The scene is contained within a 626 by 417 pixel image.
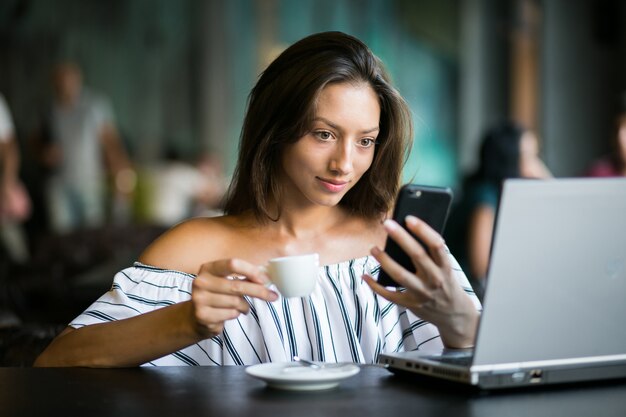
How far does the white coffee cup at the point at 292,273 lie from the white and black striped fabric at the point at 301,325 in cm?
46

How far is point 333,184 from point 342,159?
0.06 meters

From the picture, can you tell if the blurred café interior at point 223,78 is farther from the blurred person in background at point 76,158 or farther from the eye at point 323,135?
the eye at point 323,135

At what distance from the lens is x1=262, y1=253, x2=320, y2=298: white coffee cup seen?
1.36 meters

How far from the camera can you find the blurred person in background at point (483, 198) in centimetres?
411

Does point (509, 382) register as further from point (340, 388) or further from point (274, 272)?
point (274, 272)

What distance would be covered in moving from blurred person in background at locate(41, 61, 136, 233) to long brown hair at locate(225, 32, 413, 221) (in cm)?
643

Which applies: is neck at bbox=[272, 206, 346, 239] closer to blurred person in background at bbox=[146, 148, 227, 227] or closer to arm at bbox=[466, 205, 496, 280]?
arm at bbox=[466, 205, 496, 280]

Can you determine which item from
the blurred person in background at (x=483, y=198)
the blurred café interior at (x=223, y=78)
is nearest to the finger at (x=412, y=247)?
the blurred person in background at (x=483, y=198)

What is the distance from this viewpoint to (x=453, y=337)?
1.52 m

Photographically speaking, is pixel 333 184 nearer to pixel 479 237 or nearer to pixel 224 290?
pixel 224 290

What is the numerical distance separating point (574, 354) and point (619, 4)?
658cm

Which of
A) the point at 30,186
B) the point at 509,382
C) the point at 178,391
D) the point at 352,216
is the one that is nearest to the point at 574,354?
the point at 509,382

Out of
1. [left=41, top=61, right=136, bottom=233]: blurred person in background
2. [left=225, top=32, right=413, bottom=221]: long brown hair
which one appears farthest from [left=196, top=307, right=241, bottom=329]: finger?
[left=41, top=61, right=136, bottom=233]: blurred person in background

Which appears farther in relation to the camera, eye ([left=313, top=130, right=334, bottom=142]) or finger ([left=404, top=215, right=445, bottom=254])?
eye ([left=313, top=130, right=334, bottom=142])
